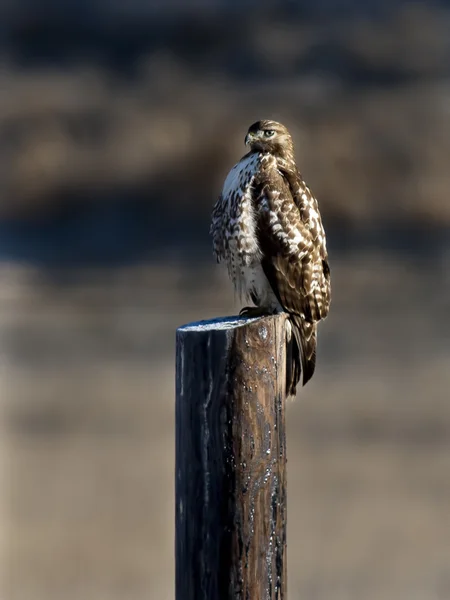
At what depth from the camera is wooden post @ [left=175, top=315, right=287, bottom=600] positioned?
2.37 metres

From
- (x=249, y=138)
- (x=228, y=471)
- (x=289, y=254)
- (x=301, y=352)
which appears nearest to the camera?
(x=228, y=471)

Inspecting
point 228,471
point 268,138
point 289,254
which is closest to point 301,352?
point 289,254

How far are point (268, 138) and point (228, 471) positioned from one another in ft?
6.51

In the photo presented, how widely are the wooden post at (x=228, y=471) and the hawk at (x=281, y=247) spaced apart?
110cm

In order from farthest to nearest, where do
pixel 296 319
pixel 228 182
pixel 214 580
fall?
1. pixel 228 182
2. pixel 296 319
3. pixel 214 580

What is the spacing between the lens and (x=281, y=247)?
144 inches

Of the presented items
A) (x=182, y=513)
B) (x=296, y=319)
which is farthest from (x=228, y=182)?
(x=182, y=513)

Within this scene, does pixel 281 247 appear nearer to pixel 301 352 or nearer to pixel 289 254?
pixel 289 254

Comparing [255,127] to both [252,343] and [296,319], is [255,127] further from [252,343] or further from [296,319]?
[252,343]

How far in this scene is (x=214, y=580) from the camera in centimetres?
236

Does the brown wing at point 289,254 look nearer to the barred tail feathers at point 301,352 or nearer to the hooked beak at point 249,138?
the barred tail feathers at point 301,352

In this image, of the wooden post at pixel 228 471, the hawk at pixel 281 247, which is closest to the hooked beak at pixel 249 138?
the hawk at pixel 281 247

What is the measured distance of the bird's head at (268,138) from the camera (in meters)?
3.91

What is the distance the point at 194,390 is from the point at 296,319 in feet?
4.26
